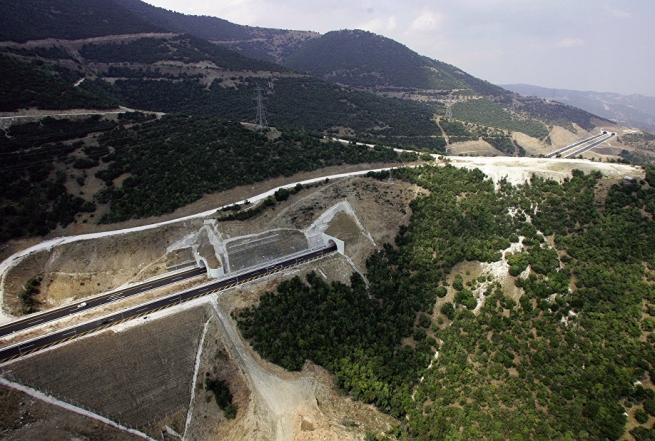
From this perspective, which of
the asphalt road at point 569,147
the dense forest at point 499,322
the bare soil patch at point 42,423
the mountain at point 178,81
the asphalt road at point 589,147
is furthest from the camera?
the asphalt road at point 589,147

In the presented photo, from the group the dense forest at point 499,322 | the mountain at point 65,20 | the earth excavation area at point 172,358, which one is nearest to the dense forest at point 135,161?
the earth excavation area at point 172,358

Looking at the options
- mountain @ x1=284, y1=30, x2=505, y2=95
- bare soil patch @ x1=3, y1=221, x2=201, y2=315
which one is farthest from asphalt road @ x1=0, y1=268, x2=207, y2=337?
mountain @ x1=284, y1=30, x2=505, y2=95

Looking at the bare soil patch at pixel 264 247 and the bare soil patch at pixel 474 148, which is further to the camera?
the bare soil patch at pixel 474 148

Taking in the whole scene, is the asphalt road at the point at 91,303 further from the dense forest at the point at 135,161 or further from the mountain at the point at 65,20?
the mountain at the point at 65,20

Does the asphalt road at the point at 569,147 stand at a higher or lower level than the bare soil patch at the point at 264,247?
higher

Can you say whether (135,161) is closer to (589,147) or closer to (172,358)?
(172,358)

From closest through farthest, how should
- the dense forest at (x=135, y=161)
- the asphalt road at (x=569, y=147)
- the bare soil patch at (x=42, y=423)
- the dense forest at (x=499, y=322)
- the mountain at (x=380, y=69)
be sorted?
1. the bare soil patch at (x=42, y=423)
2. the dense forest at (x=499, y=322)
3. the dense forest at (x=135, y=161)
4. the asphalt road at (x=569, y=147)
5. the mountain at (x=380, y=69)

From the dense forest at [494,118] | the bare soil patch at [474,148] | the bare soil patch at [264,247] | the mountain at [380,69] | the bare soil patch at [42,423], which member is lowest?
the bare soil patch at [42,423]
